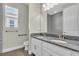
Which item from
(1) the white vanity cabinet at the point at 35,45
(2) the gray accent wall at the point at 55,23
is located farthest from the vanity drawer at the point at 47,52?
(2) the gray accent wall at the point at 55,23

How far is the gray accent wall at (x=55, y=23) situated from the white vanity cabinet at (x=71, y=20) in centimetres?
8

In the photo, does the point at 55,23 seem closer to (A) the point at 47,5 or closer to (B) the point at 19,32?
(A) the point at 47,5

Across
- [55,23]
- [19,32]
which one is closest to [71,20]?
[55,23]

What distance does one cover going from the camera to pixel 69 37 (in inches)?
69.1

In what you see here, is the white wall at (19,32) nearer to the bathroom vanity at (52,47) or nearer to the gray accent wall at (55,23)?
the bathroom vanity at (52,47)

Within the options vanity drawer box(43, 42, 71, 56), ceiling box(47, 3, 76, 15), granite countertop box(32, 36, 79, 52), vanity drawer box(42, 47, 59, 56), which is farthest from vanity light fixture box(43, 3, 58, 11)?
vanity drawer box(42, 47, 59, 56)

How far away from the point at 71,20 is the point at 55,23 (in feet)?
1.00

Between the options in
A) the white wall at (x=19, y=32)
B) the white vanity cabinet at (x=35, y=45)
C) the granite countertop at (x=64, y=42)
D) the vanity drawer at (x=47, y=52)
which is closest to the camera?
the granite countertop at (x=64, y=42)

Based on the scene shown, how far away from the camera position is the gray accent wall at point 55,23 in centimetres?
185

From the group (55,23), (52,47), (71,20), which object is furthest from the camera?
(55,23)

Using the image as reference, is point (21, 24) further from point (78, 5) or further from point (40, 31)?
point (78, 5)

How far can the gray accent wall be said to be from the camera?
6.07 ft

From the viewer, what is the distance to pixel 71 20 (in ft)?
5.83

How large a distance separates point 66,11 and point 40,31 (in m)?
0.63
